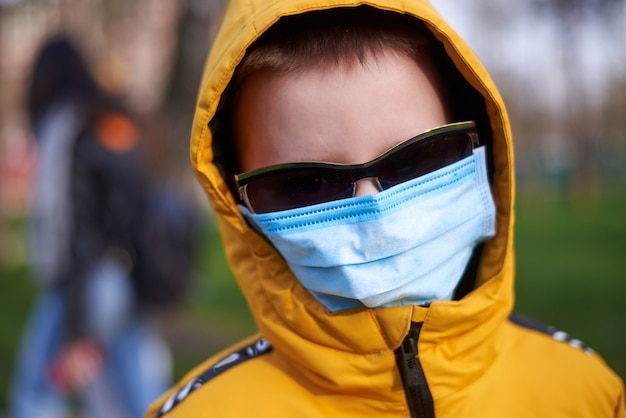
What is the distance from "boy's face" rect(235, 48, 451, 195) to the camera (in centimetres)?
137

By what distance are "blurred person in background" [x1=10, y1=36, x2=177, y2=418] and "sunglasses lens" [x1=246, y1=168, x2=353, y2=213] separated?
89.2 inches

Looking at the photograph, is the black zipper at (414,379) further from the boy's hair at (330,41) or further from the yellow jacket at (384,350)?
the boy's hair at (330,41)

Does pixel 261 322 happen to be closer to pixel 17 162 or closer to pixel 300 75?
pixel 300 75

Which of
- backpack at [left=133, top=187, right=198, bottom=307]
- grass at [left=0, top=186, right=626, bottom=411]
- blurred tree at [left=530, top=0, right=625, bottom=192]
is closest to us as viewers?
backpack at [left=133, top=187, right=198, bottom=307]

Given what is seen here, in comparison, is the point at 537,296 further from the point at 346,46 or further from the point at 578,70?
the point at 578,70

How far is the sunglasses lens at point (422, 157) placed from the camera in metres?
1.37

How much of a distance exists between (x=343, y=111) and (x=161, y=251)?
104 inches

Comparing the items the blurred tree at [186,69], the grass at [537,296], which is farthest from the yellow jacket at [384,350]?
the blurred tree at [186,69]

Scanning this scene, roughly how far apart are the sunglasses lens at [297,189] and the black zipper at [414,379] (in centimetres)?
33

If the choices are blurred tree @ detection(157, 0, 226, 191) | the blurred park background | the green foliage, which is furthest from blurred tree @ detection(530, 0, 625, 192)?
blurred tree @ detection(157, 0, 226, 191)

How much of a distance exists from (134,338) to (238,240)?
2.43 m

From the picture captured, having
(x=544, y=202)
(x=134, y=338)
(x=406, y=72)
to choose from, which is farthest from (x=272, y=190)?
(x=544, y=202)

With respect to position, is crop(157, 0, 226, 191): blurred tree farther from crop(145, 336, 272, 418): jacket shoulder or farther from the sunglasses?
the sunglasses

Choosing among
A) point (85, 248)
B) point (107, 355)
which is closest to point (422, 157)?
point (85, 248)
